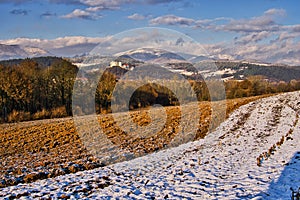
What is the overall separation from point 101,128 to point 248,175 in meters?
19.7

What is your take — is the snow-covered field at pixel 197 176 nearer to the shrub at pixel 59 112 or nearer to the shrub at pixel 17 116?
the shrub at pixel 17 116

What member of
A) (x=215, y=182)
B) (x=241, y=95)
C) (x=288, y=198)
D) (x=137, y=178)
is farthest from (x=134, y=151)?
(x=241, y=95)

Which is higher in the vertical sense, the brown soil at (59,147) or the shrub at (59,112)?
the brown soil at (59,147)

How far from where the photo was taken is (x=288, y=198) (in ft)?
32.4

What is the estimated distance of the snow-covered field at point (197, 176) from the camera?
36.9ft

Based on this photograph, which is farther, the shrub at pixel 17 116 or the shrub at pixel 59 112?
the shrub at pixel 59 112

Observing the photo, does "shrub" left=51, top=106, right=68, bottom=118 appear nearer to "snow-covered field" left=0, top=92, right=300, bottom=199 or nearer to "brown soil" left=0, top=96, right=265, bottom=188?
"brown soil" left=0, top=96, right=265, bottom=188

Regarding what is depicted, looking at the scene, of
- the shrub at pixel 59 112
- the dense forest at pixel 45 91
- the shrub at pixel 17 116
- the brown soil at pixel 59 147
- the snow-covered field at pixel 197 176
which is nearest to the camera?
the snow-covered field at pixel 197 176

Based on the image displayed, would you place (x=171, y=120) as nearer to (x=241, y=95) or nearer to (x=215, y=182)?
(x=215, y=182)

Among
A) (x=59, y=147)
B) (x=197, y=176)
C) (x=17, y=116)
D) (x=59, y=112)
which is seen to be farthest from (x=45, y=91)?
(x=197, y=176)

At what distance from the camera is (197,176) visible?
13.3m

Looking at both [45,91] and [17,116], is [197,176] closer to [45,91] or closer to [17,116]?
[17,116]

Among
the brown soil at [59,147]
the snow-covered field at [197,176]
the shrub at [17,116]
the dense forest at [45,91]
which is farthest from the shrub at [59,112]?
the snow-covered field at [197,176]

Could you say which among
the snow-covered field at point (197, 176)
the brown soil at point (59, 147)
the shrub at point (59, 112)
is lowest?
the shrub at point (59, 112)
